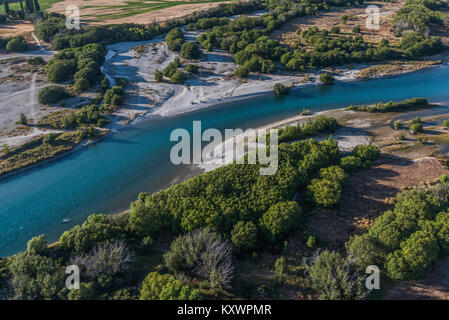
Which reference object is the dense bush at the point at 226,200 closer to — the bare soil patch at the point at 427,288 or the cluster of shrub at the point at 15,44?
the bare soil patch at the point at 427,288

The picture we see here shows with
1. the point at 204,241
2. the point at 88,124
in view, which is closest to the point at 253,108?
the point at 88,124

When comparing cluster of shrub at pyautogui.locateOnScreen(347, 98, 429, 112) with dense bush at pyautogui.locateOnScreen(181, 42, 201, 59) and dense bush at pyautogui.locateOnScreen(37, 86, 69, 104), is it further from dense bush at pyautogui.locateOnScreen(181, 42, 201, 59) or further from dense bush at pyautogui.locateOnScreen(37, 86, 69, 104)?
dense bush at pyautogui.locateOnScreen(37, 86, 69, 104)

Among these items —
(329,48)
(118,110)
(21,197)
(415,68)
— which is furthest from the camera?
(329,48)

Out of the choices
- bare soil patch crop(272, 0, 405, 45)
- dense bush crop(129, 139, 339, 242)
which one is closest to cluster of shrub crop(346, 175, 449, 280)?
dense bush crop(129, 139, 339, 242)

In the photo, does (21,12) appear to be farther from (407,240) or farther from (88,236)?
(407,240)

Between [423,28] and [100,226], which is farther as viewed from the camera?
[423,28]
